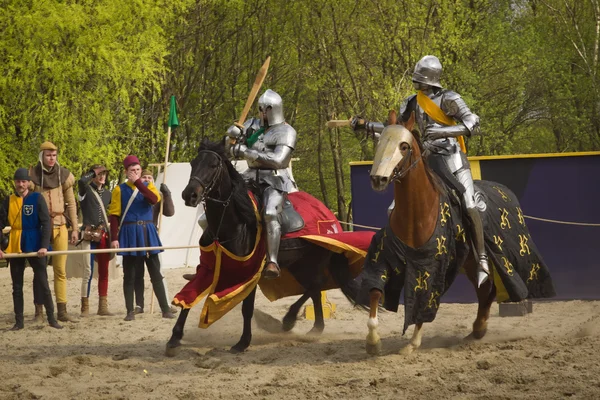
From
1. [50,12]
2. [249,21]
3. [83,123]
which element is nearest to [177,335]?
[50,12]

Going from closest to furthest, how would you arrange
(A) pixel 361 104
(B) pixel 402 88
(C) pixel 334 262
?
1. (C) pixel 334 262
2. (B) pixel 402 88
3. (A) pixel 361 104

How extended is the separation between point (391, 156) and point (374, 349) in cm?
150

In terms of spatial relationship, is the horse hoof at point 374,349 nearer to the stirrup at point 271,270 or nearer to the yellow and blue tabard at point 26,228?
the stirrup at point 271,270

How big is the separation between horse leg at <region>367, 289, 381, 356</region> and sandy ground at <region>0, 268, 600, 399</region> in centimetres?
12

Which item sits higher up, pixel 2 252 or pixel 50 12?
pixel 50 12

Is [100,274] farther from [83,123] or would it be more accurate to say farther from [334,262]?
[83,123]

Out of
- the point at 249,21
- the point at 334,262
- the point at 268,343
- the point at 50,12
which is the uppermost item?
the point at 249,21

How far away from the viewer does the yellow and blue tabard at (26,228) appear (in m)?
10.0

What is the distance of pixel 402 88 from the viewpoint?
24.3 metres

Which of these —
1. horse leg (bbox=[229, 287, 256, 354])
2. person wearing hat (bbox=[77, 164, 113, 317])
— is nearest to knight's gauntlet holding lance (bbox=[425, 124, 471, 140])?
horse leg (bbox=[229, 287, 256, 354])

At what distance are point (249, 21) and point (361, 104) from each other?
504 cm

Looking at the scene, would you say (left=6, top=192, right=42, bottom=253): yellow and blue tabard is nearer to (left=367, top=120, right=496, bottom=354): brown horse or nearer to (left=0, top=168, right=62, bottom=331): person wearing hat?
(left=0, top=168, right=62, bottom=331): person wearing hat

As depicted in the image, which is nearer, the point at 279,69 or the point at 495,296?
the point at 495,296

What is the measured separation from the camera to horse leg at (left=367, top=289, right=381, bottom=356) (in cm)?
763
